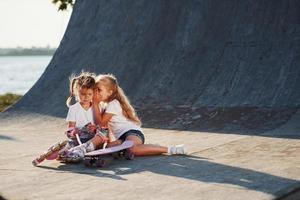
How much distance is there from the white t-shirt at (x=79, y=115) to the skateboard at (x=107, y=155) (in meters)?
0.43

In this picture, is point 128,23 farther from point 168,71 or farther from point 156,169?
point 156,169

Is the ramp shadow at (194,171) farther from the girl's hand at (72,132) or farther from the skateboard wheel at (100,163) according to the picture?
the girl's hand at (72,132)

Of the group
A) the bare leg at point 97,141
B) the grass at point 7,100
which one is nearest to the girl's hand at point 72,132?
the bare leg at point 97,141

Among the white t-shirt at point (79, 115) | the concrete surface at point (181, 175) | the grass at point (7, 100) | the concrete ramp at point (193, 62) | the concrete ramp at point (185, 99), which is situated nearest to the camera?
the concrete surface at point (181, 175)

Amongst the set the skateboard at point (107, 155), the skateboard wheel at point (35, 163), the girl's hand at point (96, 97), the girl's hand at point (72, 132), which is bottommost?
the skateboard wheel at point (35, 163)

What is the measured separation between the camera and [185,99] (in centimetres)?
922

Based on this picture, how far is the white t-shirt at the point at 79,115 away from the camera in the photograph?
227 inches

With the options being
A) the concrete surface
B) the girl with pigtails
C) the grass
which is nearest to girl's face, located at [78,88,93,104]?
the girl with pigtails

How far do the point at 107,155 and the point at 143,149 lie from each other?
0.39m

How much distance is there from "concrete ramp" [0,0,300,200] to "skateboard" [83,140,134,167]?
0.13m

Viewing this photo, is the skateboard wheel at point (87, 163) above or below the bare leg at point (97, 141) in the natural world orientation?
below

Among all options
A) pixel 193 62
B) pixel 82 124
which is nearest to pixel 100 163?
pixel 82 124

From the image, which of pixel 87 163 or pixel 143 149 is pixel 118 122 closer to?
pixel 143 149

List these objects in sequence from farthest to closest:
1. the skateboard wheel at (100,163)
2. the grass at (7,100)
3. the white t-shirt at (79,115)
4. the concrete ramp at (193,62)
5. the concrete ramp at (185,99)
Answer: the grass at (7,100) < the concrete ramp at (193,62) < the white t-shirt at (79,115) < the skateboard wheel at (100,163) < the concrete ramp at (185,99)
